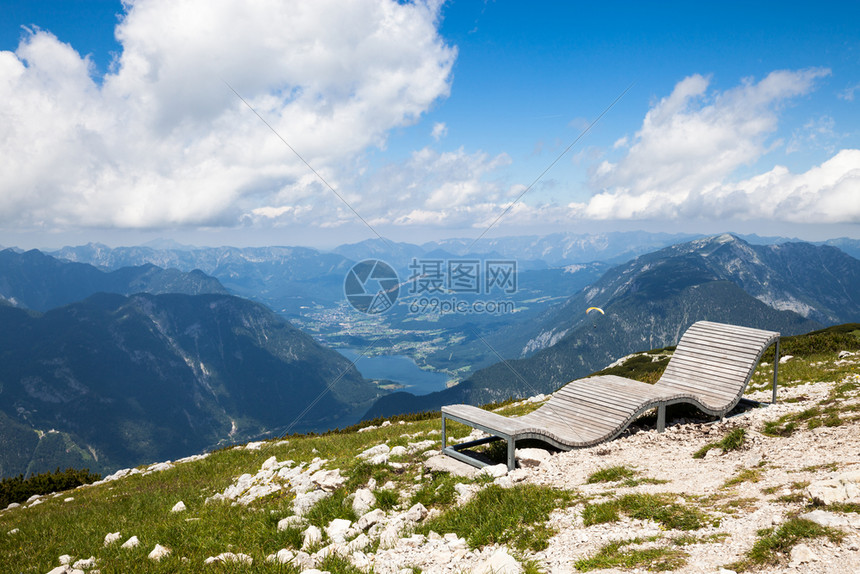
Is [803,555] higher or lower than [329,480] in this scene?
higher

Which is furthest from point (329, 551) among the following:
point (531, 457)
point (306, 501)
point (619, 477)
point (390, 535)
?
point (619, 477)

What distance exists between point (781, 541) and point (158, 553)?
8.89m

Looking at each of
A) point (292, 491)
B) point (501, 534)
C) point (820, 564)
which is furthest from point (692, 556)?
point (292, 491)

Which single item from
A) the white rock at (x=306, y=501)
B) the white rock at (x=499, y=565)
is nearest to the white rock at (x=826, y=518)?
the white rock at (x=499, y=565)

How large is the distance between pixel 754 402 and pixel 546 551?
36.4 ft

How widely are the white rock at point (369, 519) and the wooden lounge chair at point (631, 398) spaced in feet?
9.66

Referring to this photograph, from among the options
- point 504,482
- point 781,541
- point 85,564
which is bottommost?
point 85,564

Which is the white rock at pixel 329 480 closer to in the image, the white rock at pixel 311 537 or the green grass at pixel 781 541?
the white rock at pixel 311 537

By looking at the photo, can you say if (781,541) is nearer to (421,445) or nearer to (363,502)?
(363,502)

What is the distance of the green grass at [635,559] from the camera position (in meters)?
4.93

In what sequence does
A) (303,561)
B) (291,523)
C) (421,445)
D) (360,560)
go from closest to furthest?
(360,560), (303,561), (291,523), (421,445)

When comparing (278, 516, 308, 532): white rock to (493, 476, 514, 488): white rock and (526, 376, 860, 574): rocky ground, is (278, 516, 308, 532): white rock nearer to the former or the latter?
(493, 476, 514, 488): white rock

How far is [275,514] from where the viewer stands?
8.30m

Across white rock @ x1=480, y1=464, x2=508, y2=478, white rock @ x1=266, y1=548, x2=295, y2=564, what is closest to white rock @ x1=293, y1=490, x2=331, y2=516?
white rock @ x1=266, y1=548, x2=295, y2=564
